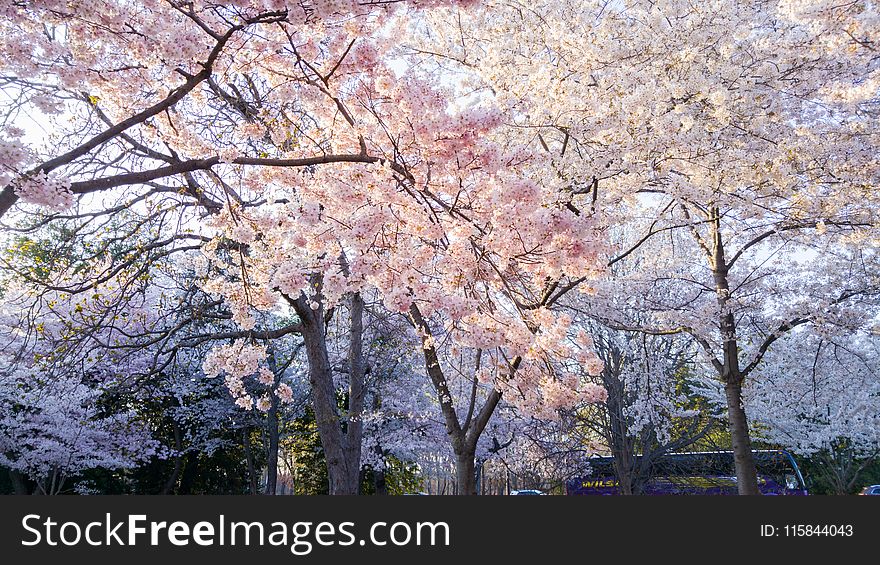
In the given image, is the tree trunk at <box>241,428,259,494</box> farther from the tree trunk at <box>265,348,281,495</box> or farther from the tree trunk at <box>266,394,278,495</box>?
the tree trunk at <box>266,394,278,495</box>

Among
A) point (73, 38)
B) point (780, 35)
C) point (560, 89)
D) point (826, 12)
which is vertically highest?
point (780, 35)

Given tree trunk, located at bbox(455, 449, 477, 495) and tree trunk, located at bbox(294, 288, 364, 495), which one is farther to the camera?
tree trunk, located at bbox(294, 288, 364, 495)

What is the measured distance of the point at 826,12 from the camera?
248 inches

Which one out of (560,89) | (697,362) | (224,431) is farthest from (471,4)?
(224,431)

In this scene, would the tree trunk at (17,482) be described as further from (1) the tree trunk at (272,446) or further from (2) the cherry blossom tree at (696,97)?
(2) the cherry blossom tree at (696,97)

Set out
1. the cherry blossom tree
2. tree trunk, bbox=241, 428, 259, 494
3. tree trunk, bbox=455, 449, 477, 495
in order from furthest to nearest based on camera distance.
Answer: tree trunk, bbox=241, 428, 259, 494, tree trunk, bbox=455, 449, 477, 495, the cherry blossom tree

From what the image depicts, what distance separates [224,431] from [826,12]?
1670cm

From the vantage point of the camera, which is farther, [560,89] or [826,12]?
[826,12]

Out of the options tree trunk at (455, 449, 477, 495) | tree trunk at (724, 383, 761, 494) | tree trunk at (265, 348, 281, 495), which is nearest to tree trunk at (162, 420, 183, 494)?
tree trunk at (265, 348, 281, 495)

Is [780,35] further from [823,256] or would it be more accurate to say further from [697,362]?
[697,362]

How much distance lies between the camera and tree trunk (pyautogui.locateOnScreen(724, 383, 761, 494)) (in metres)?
8.83

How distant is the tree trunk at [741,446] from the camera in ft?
29.0

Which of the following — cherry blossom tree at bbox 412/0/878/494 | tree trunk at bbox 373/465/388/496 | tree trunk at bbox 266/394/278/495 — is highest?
cherry blossom tree at bbox 412/0/878/494

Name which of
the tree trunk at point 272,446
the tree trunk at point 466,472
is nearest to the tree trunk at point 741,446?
the tree trunk at point 466,472
